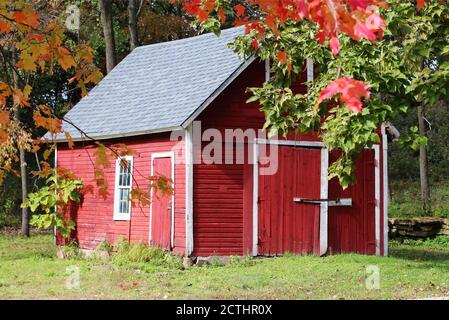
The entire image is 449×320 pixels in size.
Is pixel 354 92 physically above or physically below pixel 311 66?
below

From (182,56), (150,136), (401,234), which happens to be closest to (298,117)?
(150,136)

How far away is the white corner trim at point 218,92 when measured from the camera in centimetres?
1530

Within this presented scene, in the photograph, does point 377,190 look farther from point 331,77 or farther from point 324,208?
point 331,77

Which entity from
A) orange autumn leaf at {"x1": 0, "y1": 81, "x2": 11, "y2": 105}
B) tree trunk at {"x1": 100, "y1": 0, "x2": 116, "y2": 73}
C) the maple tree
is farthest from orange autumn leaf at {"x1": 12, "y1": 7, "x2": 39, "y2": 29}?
tree trunk at {"x1": 100, "y1": 0, "x2": 116, "y2": 73}

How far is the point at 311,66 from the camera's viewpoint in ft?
54.6

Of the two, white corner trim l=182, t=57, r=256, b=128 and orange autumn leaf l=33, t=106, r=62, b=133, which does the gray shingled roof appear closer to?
white corner trim l=182, t=57, r=256, b=128

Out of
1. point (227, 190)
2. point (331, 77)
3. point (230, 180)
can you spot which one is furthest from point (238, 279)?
point (331, 77)

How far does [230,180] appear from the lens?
1597cm

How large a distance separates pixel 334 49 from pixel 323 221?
12.5 metres

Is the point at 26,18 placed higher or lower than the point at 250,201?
higher

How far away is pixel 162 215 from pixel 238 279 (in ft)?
12.6

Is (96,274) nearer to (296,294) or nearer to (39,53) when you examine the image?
(296,294)

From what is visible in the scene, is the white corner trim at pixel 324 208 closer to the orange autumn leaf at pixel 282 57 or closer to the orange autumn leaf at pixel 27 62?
the orange autumn leaf at pixel 282 57

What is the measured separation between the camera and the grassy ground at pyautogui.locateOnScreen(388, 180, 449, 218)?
25922mm
